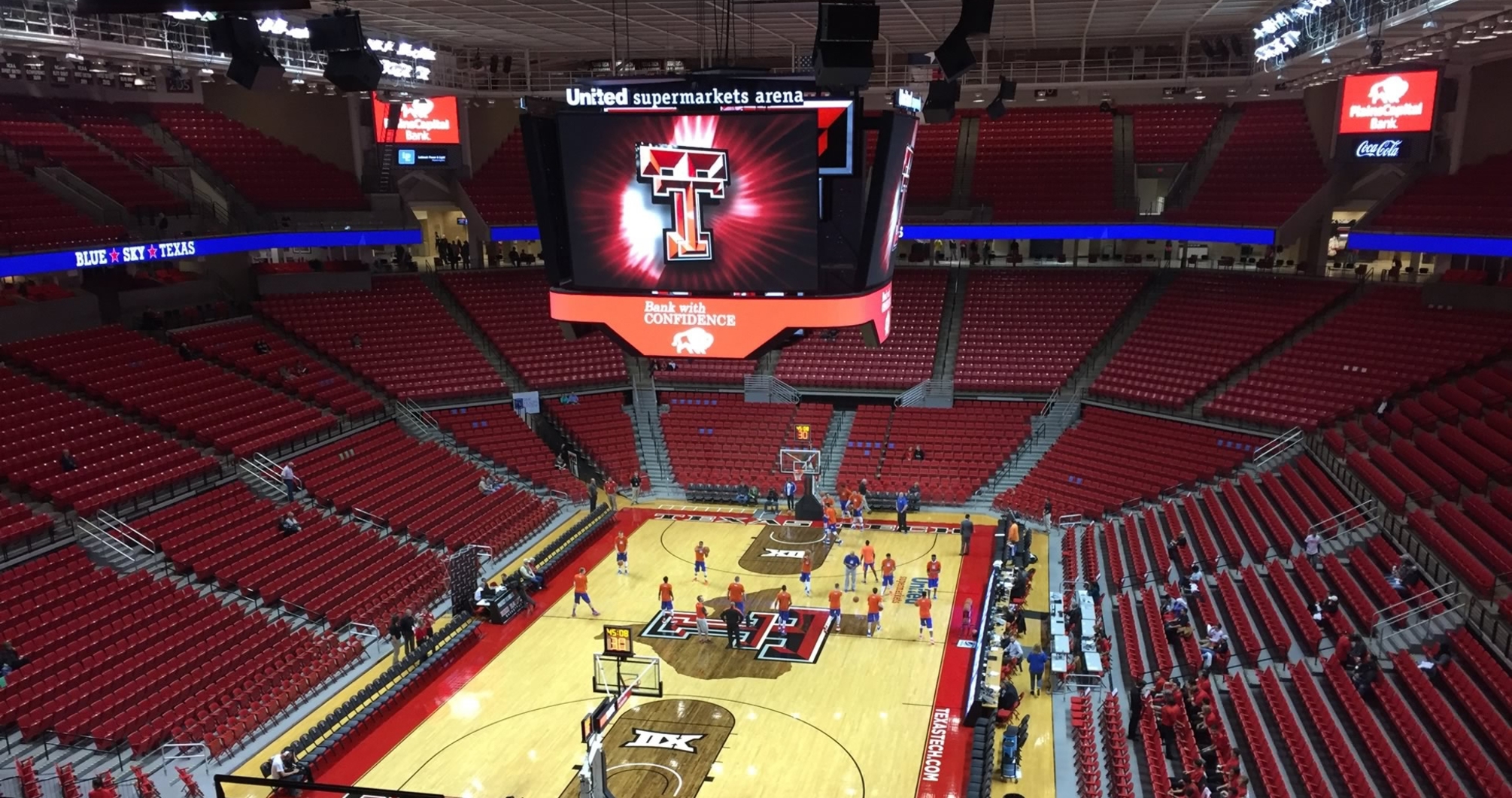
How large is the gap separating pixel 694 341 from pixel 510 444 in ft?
64.5

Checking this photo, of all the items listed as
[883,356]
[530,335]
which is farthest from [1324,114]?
[530,335]

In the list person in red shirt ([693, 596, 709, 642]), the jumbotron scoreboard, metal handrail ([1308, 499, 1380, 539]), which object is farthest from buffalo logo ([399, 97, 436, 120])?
metal handrail ([1308, 499, 1380, 539])

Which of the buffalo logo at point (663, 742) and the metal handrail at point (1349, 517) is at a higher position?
the metal handrail at point (1349, 517)

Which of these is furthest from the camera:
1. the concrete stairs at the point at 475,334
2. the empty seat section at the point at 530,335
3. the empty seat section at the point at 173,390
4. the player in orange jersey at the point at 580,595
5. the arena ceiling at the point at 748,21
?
the empty seat section at the point at 530,335

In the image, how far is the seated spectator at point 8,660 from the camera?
1562cm

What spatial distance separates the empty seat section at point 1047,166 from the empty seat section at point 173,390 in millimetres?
23057

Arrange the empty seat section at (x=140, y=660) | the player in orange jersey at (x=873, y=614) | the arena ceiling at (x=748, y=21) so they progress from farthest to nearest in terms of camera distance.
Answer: the arena ceiling at (x=748, y=21) → the player in orange jersey at (x=873, y=614) → the empty seat section at (x=140, y=660)

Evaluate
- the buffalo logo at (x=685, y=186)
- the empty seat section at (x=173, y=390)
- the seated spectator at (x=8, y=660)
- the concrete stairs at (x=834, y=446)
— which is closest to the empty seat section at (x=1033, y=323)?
the concrete stairs at (x=834, y=446)

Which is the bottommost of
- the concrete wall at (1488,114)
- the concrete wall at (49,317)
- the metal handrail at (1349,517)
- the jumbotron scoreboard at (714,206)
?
the metal handrail at (1349,517)

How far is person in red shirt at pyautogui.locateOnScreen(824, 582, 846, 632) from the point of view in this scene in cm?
1988

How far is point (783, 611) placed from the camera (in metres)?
20.3

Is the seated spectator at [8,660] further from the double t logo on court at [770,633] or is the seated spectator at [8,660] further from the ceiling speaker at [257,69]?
the double t logo on court at [770,633]

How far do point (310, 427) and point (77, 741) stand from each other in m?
11.5

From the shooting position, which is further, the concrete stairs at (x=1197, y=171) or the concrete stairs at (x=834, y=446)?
the concrete stairs at (x=1197, y=171)
